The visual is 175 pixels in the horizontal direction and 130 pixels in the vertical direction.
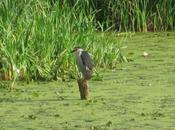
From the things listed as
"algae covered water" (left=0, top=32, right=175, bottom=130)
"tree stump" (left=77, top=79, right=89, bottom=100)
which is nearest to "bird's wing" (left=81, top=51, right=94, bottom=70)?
"algae covered water" (left=0, top=32, right=175, bottom=130)

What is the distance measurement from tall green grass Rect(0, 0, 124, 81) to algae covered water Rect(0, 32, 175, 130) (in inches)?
7.7

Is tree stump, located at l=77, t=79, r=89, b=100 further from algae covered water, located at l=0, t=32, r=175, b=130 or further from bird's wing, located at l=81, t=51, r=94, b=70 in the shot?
bird's wing, located at l=81, t=51, r=94, b=70

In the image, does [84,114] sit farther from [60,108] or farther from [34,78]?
[34,78]

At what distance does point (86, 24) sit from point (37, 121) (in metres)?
3.00

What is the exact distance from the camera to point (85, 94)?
229 inches

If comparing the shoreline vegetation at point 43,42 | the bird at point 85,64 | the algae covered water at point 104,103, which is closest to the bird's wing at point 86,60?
the bird at point 85,64

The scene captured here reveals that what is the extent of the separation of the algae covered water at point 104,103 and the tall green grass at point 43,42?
0.64ft

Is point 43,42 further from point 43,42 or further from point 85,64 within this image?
point 85,64

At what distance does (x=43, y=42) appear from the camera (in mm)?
7023

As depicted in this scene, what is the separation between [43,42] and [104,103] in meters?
1.56

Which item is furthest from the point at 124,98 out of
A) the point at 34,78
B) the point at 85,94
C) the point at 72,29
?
the point at 72,29

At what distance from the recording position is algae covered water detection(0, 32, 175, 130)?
16.4ft

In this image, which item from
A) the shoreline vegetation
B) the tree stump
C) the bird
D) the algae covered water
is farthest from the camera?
the shoreline vegetation

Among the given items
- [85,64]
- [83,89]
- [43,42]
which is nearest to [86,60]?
[85,64]
